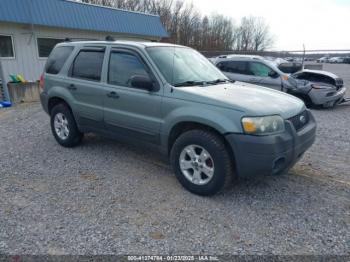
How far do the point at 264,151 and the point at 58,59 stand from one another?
4.13 m

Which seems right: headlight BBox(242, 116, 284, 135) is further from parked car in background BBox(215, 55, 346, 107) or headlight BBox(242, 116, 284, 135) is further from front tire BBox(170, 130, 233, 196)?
parked car in background BBox(215, 55, 346, 107)

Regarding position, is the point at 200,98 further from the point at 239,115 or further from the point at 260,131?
the point at 260,131

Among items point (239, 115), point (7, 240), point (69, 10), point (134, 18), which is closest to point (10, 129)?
point (7, 240)

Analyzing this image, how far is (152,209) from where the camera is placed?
344cm

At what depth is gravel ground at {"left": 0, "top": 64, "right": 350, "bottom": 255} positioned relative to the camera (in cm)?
283

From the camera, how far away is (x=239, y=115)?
10.8 feet

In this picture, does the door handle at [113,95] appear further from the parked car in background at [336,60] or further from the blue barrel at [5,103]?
the parked car in background at [336,60]

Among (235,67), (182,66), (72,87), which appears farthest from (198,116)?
(235,67)

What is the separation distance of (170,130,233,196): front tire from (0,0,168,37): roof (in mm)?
11153

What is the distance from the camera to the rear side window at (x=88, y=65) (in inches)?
185

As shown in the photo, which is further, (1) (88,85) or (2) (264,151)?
(1) (88,85)

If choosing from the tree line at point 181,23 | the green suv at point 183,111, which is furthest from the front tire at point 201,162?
the tree line at point 181,23

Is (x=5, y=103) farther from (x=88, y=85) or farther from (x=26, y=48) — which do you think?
(x=88, y=85)

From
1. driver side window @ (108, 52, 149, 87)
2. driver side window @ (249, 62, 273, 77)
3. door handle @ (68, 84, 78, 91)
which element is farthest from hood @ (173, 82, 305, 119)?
driver side window @ (249, 62, 273, 77)
